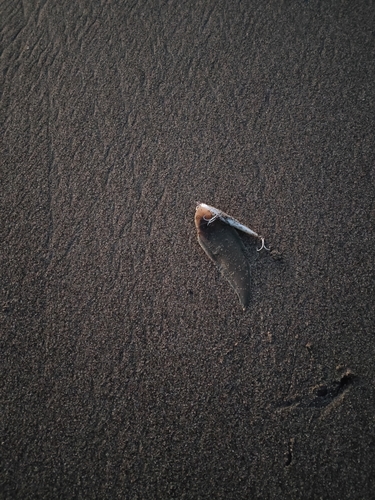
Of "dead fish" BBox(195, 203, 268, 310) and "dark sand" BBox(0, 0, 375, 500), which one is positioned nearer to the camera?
"dark sand" BBox(0, 0, 375, 500)

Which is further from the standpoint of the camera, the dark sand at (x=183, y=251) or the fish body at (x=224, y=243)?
the fish body at (x=224, y=243)

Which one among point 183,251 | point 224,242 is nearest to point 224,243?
point 224,242

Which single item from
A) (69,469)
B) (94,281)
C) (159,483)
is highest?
(94,281)

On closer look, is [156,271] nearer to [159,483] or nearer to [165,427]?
[165,427]

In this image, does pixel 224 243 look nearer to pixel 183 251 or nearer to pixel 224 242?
pixel 224 242

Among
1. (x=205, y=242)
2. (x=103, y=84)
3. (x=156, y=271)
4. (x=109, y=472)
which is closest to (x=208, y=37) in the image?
(x=103, y=84)
